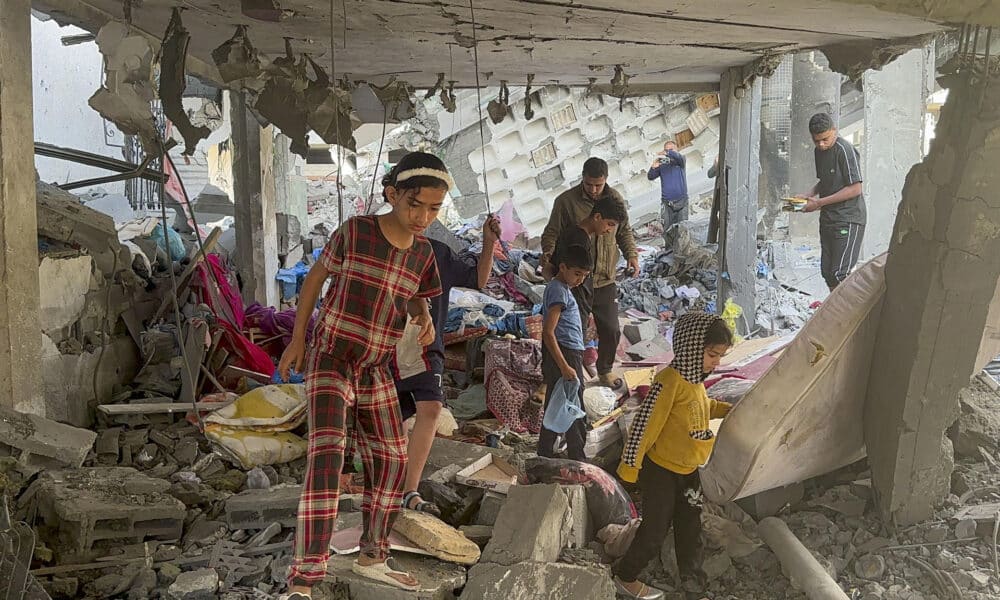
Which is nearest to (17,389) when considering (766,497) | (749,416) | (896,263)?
(749,416)

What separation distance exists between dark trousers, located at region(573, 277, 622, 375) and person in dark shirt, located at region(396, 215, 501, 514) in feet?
5.09

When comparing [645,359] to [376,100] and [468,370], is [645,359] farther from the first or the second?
[376,100]

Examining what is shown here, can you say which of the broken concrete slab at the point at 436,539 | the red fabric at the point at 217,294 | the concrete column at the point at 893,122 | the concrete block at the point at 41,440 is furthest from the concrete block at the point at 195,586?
the concrete column at the point at 893,122

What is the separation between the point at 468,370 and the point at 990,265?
4997 millimetres

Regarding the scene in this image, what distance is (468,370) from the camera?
808cm

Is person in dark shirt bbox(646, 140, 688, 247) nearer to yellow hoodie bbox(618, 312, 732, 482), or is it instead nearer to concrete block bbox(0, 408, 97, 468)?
yellow hoodie bbox(618, 312, 732, 482)

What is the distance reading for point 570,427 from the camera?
5168 millimetres

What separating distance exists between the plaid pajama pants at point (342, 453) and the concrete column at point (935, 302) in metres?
2.57

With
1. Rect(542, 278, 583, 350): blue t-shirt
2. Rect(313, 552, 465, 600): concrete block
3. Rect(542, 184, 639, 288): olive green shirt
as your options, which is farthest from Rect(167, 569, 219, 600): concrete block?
Rect(542, 184, 639, 288): olive green shirt

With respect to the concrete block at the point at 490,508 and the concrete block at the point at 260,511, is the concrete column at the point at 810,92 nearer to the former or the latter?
the concrete block at the point at 490,508

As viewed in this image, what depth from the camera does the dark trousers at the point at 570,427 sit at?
5188 mm

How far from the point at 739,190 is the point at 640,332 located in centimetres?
202

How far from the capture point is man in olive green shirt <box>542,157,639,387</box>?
6.10 meters

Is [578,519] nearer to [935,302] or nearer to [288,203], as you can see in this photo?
[935,302]
